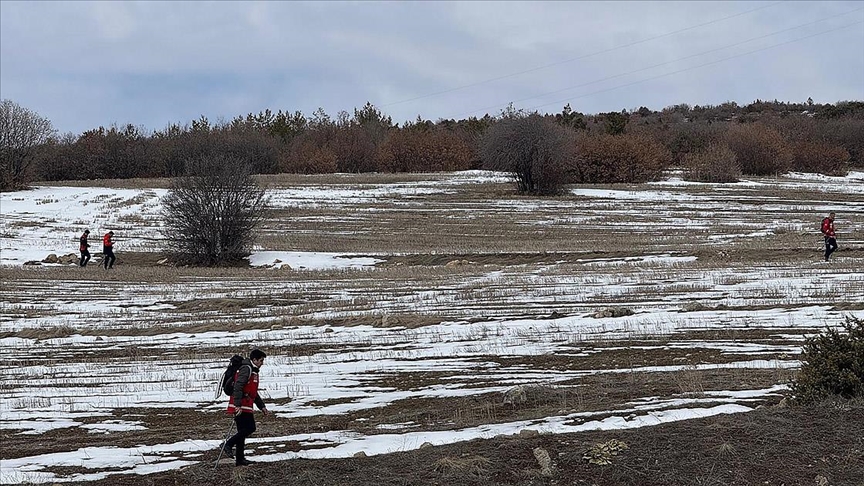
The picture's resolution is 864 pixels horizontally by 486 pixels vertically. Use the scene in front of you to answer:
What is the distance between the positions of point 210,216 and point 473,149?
62.0 metres

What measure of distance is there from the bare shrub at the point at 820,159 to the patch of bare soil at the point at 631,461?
86.1 m

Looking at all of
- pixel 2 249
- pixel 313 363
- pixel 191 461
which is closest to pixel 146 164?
pixel 2 249

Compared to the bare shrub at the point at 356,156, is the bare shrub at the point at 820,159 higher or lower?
lower

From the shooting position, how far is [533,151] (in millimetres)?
68250

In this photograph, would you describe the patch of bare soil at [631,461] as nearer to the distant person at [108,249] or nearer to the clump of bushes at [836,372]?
the clump of bushes at [836,372]

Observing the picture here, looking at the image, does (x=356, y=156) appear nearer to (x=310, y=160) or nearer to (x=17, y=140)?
(x=310, y=160)

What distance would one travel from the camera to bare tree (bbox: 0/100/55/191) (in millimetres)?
74250

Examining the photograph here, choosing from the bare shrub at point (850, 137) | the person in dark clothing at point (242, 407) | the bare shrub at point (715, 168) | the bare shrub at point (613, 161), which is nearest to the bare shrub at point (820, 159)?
the bare shrub at point (715, 168)

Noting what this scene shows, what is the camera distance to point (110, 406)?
13242 mm

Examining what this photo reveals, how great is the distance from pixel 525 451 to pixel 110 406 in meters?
6.93

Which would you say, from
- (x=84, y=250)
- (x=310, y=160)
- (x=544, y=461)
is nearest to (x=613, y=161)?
(x=310, y=160)

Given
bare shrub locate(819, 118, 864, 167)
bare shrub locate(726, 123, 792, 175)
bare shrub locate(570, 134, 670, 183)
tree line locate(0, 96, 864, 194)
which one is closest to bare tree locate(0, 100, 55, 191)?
tree line locate(0, 96, 864, 194)

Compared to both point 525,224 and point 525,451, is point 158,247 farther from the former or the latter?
point 525,451

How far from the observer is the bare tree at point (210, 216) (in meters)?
43.1
